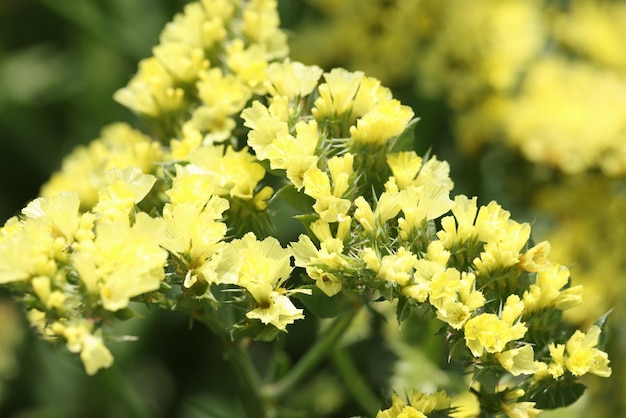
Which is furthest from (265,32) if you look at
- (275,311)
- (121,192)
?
(275,311)

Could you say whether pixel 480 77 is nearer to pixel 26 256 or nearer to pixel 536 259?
pixel 536 259

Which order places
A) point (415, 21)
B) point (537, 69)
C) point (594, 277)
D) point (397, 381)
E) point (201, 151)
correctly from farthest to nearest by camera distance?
point (537, 69) < point (415, 21) < point (594, 277) < point (397, 381) < point (201, 151)

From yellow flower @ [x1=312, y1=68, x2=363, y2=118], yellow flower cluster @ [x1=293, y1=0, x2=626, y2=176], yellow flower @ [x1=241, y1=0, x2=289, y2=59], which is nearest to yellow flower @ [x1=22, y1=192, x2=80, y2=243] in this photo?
yellow flower @ [x1=312, y1=68, x2=363, y2=118]

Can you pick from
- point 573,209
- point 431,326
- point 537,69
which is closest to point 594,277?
point 573,209

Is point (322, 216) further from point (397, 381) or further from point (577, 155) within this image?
point (577, 155)

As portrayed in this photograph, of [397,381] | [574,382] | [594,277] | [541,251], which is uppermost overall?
[541,251]

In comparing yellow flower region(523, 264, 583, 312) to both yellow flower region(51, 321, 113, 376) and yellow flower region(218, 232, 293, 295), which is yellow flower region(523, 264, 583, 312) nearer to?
yellow flower region(218, 232, 293, 295)
